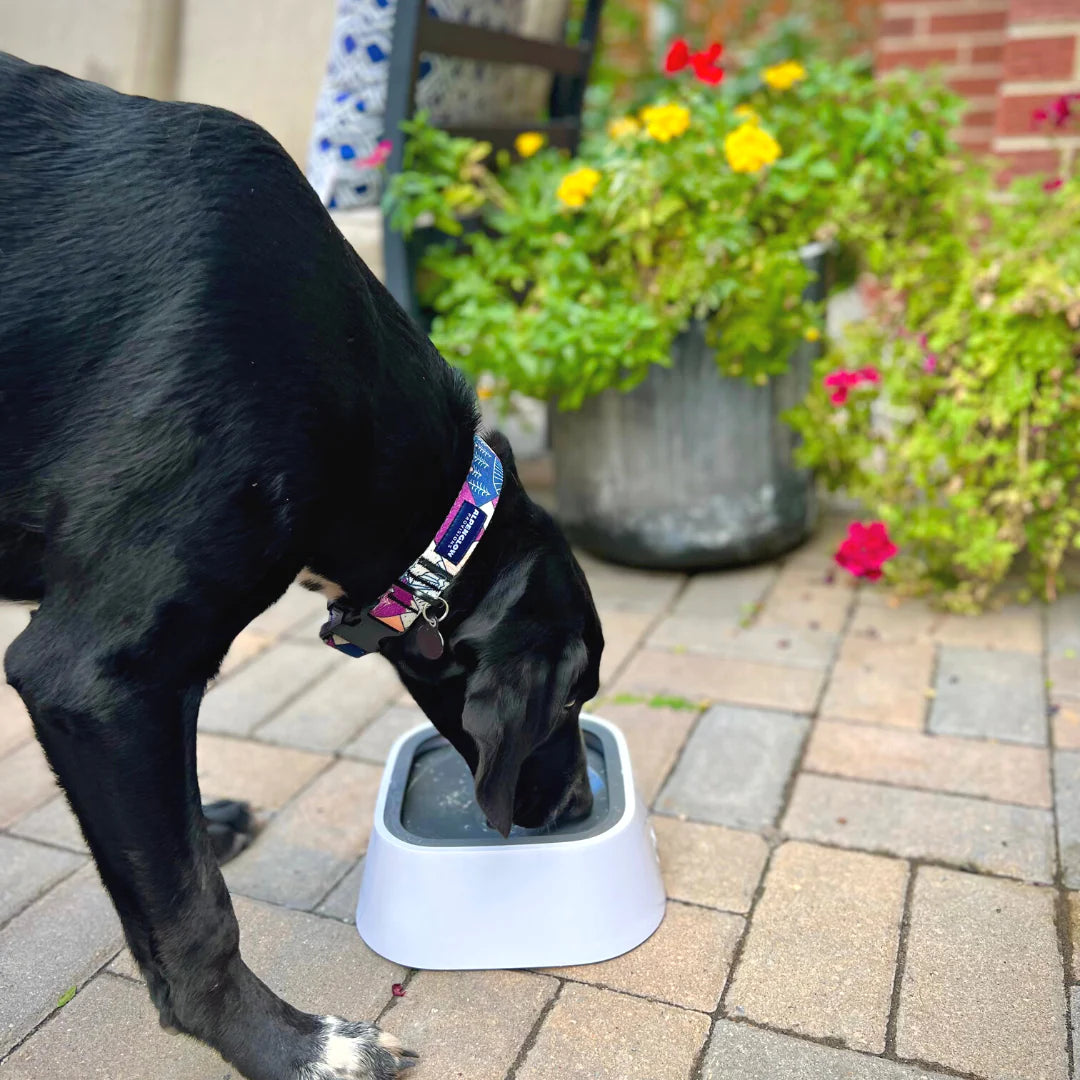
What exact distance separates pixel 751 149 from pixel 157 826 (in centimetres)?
231

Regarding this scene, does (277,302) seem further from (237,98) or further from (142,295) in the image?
(237,98)

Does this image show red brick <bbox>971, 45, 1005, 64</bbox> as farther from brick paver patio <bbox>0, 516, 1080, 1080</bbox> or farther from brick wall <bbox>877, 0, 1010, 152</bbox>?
brick paver patio <bbox>0, 516, 1080, 1080</bbox>

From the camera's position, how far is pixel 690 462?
3.29 meters

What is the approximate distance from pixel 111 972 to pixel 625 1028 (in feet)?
2.92

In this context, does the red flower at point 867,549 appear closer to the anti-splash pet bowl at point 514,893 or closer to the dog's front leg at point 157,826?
the anti-splash pet bowl at point 514,893

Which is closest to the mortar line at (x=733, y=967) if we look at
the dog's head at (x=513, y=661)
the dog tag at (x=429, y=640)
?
the dog's head at (x=513, y=661)

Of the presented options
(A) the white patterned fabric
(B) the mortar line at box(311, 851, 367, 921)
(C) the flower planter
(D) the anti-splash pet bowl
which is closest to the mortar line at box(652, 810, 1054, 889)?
(D) the anti-splash pet bowl

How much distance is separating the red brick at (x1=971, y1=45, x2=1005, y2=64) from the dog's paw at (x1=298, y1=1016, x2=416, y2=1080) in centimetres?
434

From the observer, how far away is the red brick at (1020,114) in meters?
3.61

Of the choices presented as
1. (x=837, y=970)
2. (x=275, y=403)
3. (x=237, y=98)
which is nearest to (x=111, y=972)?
(x=275, y=403)

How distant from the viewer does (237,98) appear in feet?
12.3

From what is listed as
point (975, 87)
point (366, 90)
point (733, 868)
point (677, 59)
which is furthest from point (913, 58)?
point (733, 868)

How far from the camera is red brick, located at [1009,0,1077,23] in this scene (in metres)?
3.48

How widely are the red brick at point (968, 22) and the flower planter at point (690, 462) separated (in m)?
1.78
